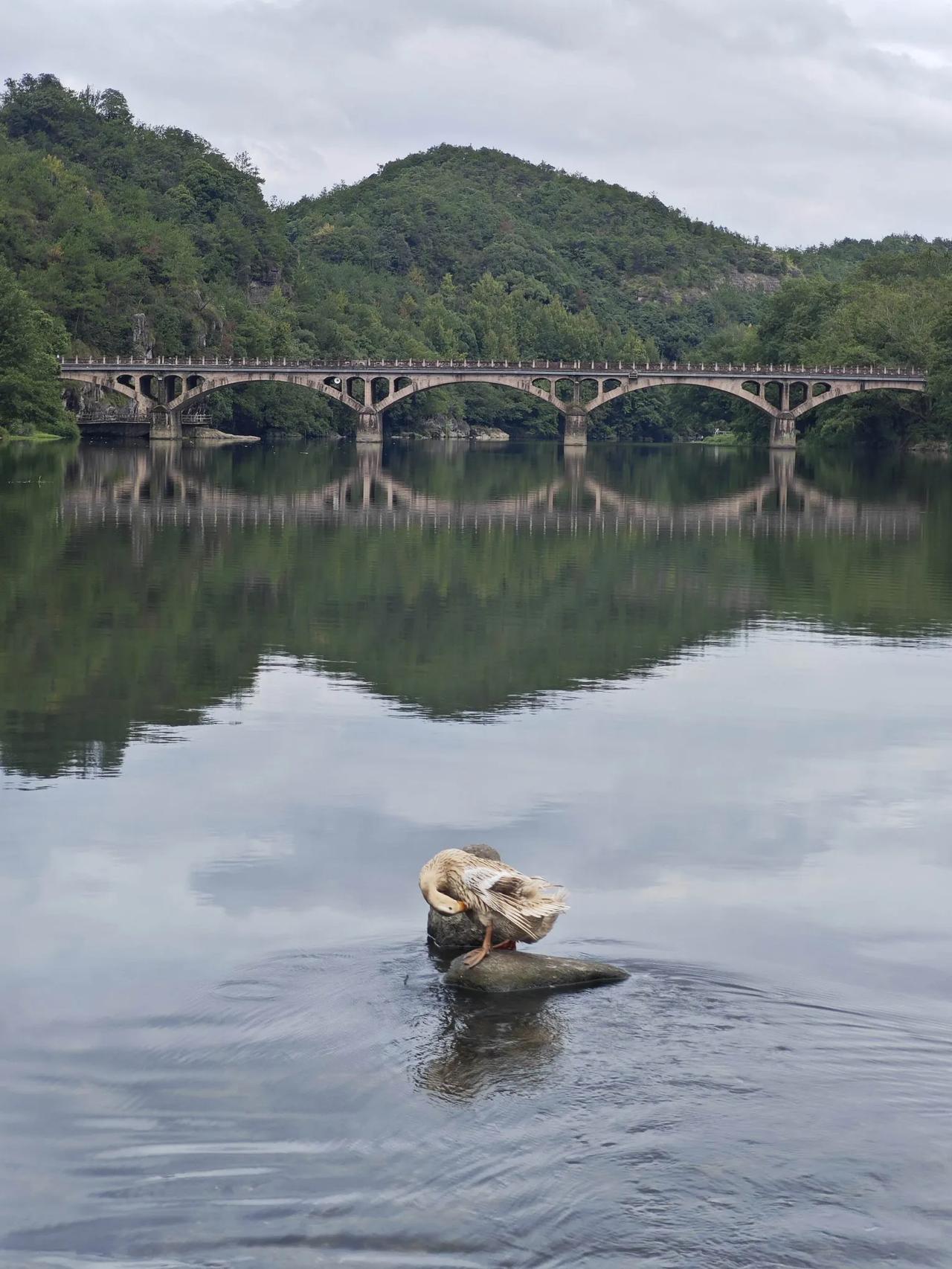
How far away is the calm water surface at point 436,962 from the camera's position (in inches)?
362

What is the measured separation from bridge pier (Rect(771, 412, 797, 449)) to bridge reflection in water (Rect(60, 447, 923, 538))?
52.0m

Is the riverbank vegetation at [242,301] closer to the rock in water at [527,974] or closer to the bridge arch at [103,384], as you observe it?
the bridge arch at [103,384]

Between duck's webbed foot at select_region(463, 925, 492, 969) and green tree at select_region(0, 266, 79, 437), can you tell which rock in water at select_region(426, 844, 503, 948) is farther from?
green tree at select_region(0, 266, 79, 437)

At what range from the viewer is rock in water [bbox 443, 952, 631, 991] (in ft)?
40.2

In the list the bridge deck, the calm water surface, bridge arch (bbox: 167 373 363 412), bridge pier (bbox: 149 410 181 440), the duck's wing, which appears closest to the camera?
the calm water surface

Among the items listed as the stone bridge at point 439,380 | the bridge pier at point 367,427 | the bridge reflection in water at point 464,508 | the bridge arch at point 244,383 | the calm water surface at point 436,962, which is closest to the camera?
the calm water surface at point 436,962

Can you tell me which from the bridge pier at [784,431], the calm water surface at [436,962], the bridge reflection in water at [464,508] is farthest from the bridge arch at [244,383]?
the calm water surface at [436,962]

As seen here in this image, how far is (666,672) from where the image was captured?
25.8 m

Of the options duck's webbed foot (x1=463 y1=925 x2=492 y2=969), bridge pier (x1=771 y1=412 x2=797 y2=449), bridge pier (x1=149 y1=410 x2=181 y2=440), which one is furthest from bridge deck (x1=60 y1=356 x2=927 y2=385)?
duck's webbed foot (x1=463 y1=925 x2=492 y2=969)

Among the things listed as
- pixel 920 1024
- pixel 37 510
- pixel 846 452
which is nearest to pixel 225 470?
pixel 37 510

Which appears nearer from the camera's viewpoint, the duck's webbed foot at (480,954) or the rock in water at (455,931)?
the duck's webbed foot at (480,954)

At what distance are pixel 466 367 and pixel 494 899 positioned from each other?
129m

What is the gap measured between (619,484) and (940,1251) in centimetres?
7688

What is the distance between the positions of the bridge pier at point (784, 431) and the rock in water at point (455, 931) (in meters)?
126
